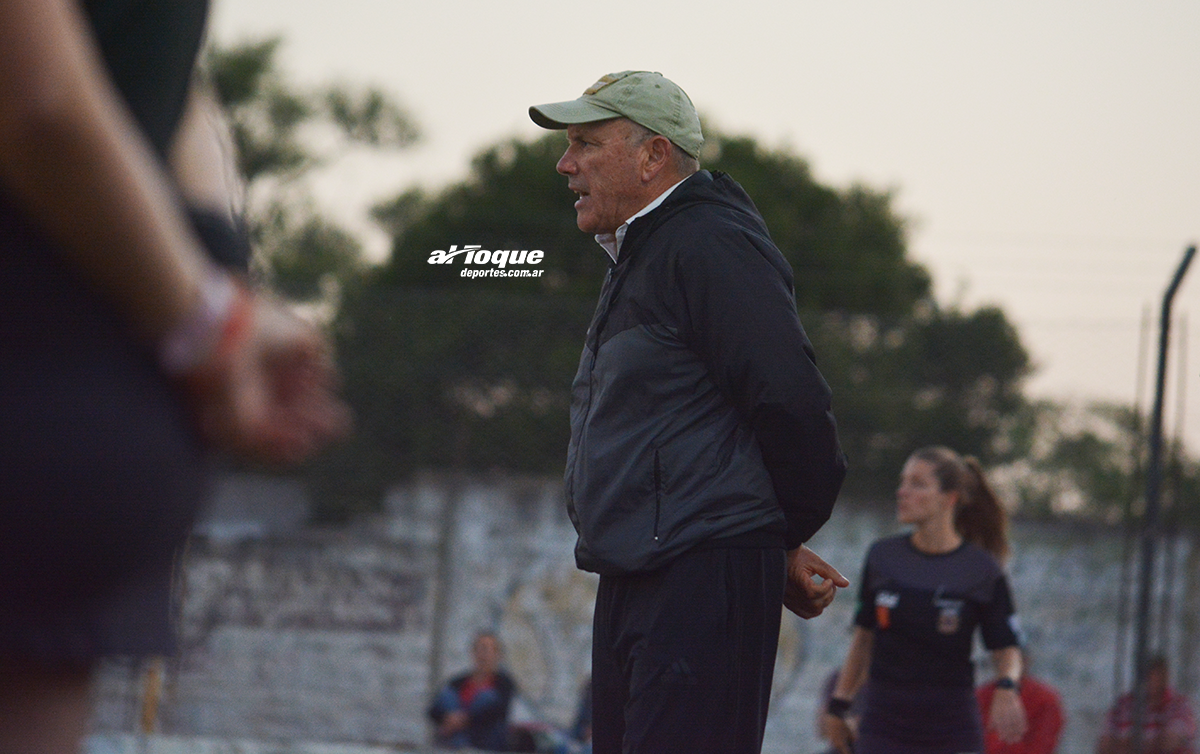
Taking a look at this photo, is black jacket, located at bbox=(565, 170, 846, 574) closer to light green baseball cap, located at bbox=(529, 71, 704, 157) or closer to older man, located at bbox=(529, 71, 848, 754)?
older man, located at bbox=(529, 71, 848, 754)

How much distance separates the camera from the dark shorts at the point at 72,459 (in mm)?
944

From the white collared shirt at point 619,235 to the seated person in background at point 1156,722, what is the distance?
5596mm

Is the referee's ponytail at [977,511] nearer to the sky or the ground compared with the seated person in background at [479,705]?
nearer to the sky

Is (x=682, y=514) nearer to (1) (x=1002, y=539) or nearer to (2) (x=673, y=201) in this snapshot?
(2) (x=673, y=201)

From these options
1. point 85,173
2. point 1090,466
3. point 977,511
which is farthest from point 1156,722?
point 85,173

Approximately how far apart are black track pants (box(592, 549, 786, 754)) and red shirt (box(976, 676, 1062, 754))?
412 centimetres

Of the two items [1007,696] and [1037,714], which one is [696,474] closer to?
[1007,696]

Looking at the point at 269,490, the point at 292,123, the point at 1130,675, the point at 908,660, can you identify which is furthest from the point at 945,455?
the point at 292,123

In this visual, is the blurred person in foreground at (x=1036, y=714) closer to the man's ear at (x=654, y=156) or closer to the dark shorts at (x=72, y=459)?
the man's ear at (x=654, y=156)

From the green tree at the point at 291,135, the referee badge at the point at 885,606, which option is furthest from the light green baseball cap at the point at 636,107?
the green tree at the point at 291,135

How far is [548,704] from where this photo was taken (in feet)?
28.3

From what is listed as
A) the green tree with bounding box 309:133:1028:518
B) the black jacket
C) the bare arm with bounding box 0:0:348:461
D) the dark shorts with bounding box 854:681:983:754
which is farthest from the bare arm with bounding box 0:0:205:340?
the green tree with bounding box 309:133:1028:518

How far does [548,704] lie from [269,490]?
2.57m

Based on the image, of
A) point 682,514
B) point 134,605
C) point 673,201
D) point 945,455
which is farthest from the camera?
point 945,455
